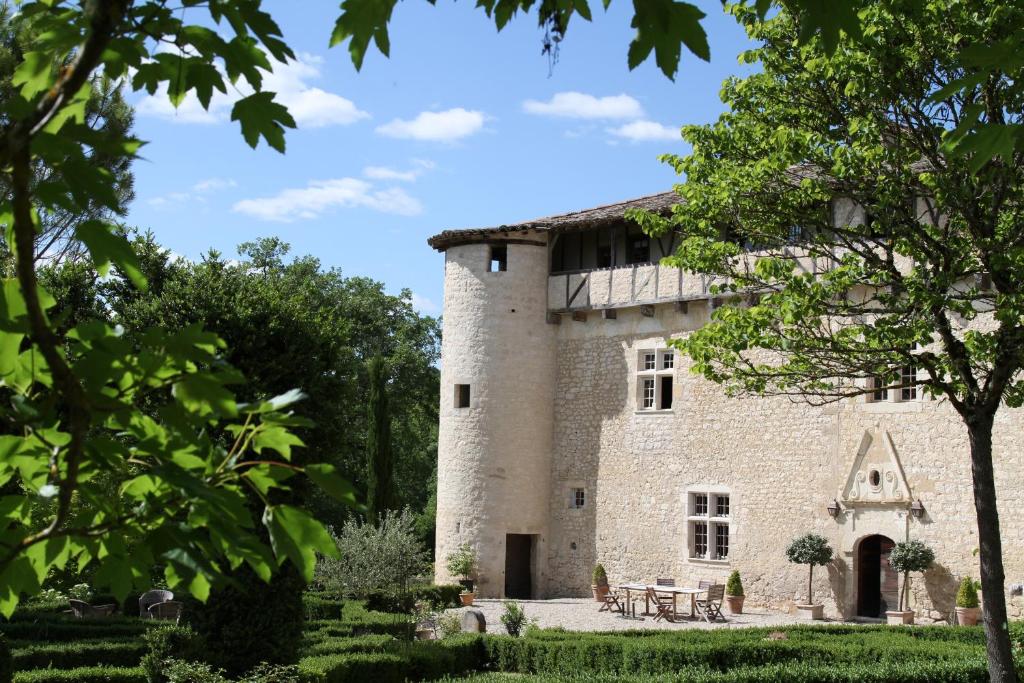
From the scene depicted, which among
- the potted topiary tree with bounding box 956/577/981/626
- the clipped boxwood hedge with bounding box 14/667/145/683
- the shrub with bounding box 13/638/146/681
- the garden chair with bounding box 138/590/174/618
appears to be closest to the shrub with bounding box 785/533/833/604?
the potted topiary tree with bounding box 956/577/981/626

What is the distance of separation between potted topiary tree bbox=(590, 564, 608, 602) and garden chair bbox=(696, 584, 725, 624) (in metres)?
3.12

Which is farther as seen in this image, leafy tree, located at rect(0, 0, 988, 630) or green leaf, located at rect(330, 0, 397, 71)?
green leaf, located at rect(330, 0, 397, 71)

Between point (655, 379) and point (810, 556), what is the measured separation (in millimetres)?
5103

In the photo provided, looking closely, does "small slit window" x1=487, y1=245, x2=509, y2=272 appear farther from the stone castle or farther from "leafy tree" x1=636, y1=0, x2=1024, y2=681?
"leafy tree" x1=636, y1=0, x2=1024, y2=681

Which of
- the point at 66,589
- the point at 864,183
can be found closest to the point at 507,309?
the point at 66,589

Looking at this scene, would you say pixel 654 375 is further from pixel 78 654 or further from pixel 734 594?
pixel 78 654

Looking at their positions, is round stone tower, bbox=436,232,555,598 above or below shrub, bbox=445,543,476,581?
above

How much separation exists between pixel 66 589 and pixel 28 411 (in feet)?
56.1

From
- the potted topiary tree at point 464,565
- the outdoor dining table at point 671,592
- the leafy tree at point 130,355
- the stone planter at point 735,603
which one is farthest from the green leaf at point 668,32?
the potted topiary tree at point 464,565

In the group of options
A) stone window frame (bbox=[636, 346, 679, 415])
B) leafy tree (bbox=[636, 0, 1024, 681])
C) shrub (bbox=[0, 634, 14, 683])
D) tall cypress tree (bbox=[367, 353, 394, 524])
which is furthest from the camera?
tall cypress tree (bbox=[367, 353, 394, 524])

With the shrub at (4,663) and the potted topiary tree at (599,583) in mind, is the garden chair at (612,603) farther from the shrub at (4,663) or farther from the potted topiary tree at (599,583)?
the shrub at (4,663)

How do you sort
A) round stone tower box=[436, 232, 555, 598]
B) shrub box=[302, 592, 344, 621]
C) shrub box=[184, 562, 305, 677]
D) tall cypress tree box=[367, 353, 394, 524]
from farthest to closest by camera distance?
tall cypress tree box=[367, 353, 394, 524], round stone tower box=[436, 232, 555, 598], shrub box=[302, 592, 344, 621], shrub box=[184, 562, 305, 677]

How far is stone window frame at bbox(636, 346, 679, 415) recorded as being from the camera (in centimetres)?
2222

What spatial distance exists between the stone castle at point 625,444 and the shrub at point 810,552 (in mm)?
313
